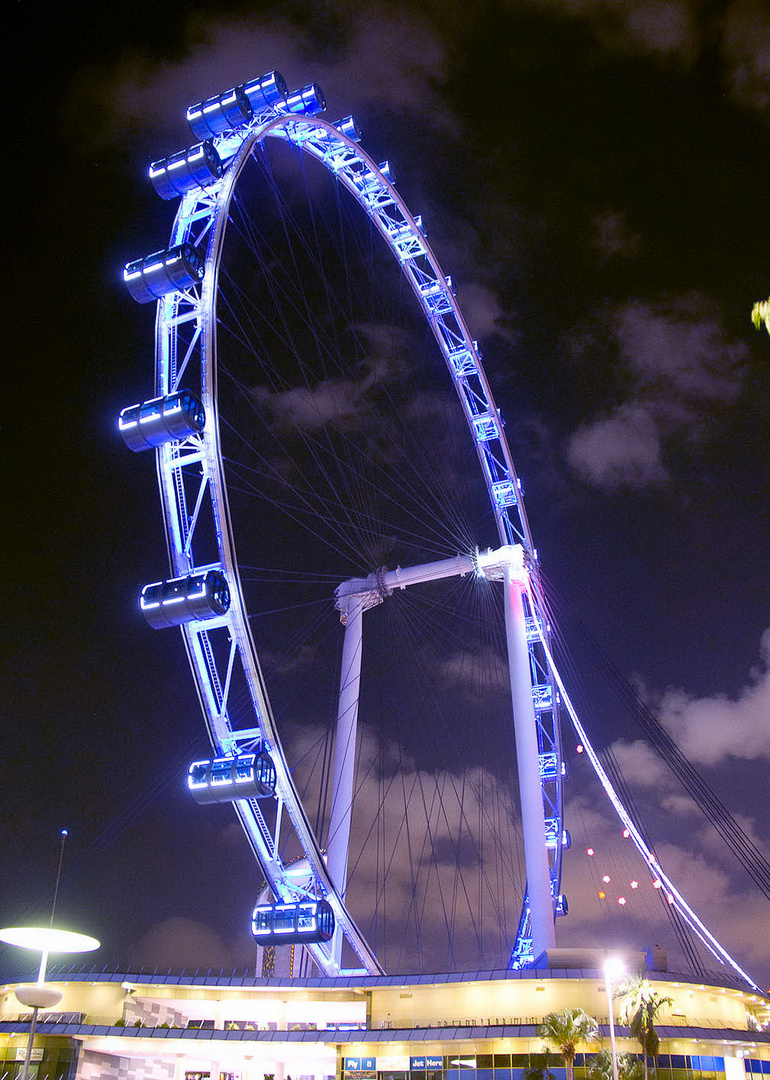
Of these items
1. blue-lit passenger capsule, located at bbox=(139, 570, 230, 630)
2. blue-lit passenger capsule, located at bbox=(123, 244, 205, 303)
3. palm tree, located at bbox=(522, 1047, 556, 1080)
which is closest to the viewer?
blue-lit passenger capsule, located at bbox=(139, 570, 230, 630)

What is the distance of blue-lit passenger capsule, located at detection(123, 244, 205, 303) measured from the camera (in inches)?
1521

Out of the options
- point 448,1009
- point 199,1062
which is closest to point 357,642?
point 448,1009

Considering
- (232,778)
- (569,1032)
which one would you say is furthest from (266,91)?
(569,1032)

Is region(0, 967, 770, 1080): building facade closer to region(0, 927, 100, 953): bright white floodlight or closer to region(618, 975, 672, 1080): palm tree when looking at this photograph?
region(618, 975, 672, 1080): palm tree

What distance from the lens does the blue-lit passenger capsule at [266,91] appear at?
42281mm

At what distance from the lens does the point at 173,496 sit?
130 ft

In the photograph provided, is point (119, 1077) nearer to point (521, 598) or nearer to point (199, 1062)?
point (199, 1062)

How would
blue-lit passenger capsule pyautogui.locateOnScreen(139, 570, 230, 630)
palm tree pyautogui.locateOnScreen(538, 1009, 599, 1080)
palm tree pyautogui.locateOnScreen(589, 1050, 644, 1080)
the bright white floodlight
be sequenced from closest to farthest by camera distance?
the bright white floodlight, palm tree pyautogui.locateOnScreen(538, 1009, 599, 1080), blue-lit passenger capsule pyautogui.locateOnScreen(139, 570, 230, 630), palm tree pyautogui.locateOnScreen(589, 1050, 644, 1080)

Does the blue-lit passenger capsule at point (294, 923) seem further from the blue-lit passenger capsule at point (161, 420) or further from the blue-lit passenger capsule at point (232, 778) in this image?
the blue-lit passenger capsule at point (161, 420)

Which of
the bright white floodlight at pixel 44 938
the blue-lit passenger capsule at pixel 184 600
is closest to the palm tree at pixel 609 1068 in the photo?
the bright white floodlight at pixel 44 938

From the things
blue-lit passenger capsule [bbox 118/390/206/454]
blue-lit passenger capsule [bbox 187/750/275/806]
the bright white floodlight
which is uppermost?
blue-lit passenger capsule [bbox 118/390/206/454]

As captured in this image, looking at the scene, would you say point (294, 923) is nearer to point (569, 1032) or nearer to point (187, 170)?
point (569, 1032)

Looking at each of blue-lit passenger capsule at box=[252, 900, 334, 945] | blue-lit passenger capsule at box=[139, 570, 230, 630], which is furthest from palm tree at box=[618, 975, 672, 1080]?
blue-lit passenger capsule at box=[139, 570, 230, 630]

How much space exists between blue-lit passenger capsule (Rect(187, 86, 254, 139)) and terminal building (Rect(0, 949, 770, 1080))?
37.6 meters
